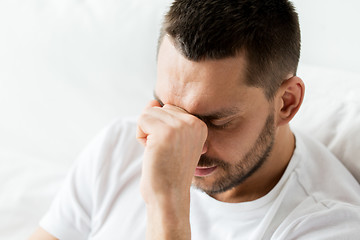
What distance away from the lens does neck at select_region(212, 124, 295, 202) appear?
3.52 ft

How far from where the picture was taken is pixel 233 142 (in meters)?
0.98

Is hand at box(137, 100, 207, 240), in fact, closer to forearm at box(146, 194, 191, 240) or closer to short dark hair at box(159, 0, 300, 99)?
forearm at box(146, 194, 191, 240)

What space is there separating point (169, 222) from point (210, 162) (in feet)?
0.60

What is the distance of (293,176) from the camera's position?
1049mm

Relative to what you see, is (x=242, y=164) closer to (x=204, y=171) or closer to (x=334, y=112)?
(x=204, y=171)

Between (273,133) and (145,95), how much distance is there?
0.63 metres

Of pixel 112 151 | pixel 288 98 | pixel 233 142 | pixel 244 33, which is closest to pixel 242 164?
pixel 233 142

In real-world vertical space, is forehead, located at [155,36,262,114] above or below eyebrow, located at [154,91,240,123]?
above

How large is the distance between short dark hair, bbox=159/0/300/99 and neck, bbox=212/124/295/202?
145mm

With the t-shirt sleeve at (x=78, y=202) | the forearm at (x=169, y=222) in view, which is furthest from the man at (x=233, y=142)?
the t-shirt sleeve at (x=78, y=202)

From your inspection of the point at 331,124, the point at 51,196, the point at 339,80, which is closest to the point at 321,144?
the point at 331,124

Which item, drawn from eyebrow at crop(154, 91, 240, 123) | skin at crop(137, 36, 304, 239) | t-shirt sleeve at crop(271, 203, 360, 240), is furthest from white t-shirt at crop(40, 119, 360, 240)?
eyebrow at crop(154, 91, 240, 123)

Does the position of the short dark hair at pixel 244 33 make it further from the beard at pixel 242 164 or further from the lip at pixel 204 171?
the lip at pixel 204 171

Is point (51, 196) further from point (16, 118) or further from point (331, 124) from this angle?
point (331, 124)
